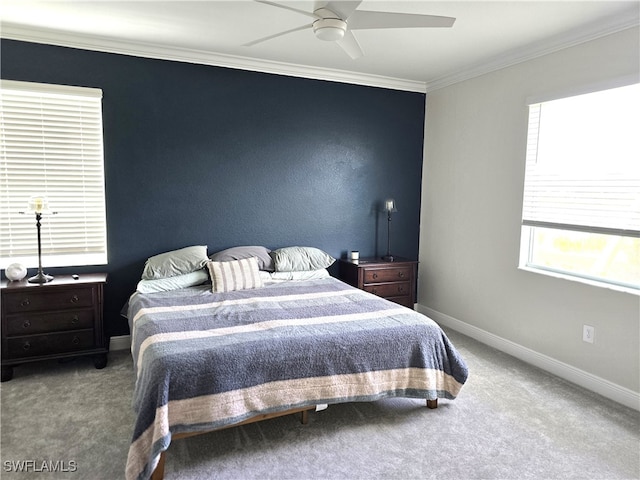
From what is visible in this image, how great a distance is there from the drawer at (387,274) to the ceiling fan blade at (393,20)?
7.86 feet

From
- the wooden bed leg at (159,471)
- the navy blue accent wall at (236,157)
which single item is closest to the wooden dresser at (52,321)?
the navy blue accent wall at (236,157)

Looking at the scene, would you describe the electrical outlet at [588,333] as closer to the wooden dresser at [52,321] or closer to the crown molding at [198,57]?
the crown molding at [198,57]

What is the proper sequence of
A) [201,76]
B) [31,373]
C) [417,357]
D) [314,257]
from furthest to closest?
[314,257] → [201,76] → [31,373] → [417,357]

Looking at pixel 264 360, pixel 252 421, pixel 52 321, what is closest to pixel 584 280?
pixel 264 360

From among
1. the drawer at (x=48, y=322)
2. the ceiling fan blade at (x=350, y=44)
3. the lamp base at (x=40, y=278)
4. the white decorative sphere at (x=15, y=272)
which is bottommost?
the drawer at (x=48, y=322)

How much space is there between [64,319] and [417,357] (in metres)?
2.61

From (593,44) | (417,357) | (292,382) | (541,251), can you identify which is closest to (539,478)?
(417,357)

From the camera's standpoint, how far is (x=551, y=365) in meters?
3.41

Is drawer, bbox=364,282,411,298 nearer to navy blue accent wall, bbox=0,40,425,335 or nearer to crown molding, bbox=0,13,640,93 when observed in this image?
navy blue accent wall, bbox=0,40,425,335

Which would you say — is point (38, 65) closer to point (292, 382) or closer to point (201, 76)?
point (201, 76)

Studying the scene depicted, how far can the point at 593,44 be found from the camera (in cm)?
304

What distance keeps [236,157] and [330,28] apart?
6.51 ft

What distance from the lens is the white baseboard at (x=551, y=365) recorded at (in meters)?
2.90

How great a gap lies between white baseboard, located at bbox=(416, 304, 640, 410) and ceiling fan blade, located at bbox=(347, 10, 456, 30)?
2.63m
